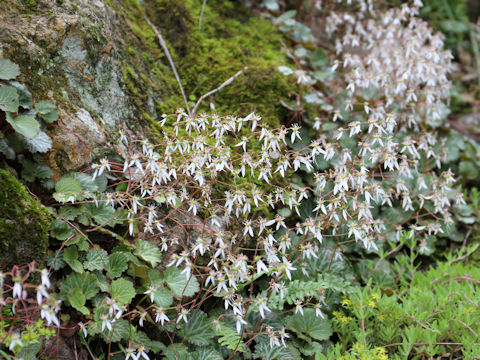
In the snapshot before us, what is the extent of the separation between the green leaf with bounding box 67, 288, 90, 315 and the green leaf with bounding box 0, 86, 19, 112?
874mm

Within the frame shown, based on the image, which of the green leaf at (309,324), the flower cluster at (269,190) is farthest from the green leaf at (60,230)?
the green leaf at (309,324)

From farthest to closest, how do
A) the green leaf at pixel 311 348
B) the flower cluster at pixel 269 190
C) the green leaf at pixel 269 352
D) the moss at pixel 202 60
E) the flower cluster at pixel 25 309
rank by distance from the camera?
the moss at pixel 202 60
the green leaf at pixel 311 348
the green leaf at pixel 269 352
the flower cluster at pixel 269 190
the flower cluster at pixel 25 309

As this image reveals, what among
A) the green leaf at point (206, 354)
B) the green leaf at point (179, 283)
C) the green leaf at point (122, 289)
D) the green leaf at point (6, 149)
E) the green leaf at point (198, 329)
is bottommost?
the green leaf at point (206, 354)

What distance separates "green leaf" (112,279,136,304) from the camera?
184cm

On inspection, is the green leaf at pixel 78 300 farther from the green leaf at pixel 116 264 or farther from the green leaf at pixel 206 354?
the green leaf at pixel 206 354

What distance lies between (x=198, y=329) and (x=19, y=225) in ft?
3.30

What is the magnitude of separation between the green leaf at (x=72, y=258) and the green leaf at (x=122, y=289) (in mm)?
173

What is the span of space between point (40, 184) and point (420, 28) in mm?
3280

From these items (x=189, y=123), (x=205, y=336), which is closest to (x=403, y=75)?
(x=189, y=123)

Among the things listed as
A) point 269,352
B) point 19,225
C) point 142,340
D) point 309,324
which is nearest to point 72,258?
point 19,225

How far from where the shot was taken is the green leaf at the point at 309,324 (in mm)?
2218

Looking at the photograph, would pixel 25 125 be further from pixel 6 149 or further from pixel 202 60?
pixel 202 60

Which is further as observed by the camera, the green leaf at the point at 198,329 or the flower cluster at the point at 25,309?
the green leaf at the point at 198,329

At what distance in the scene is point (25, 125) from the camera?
5.93ft
